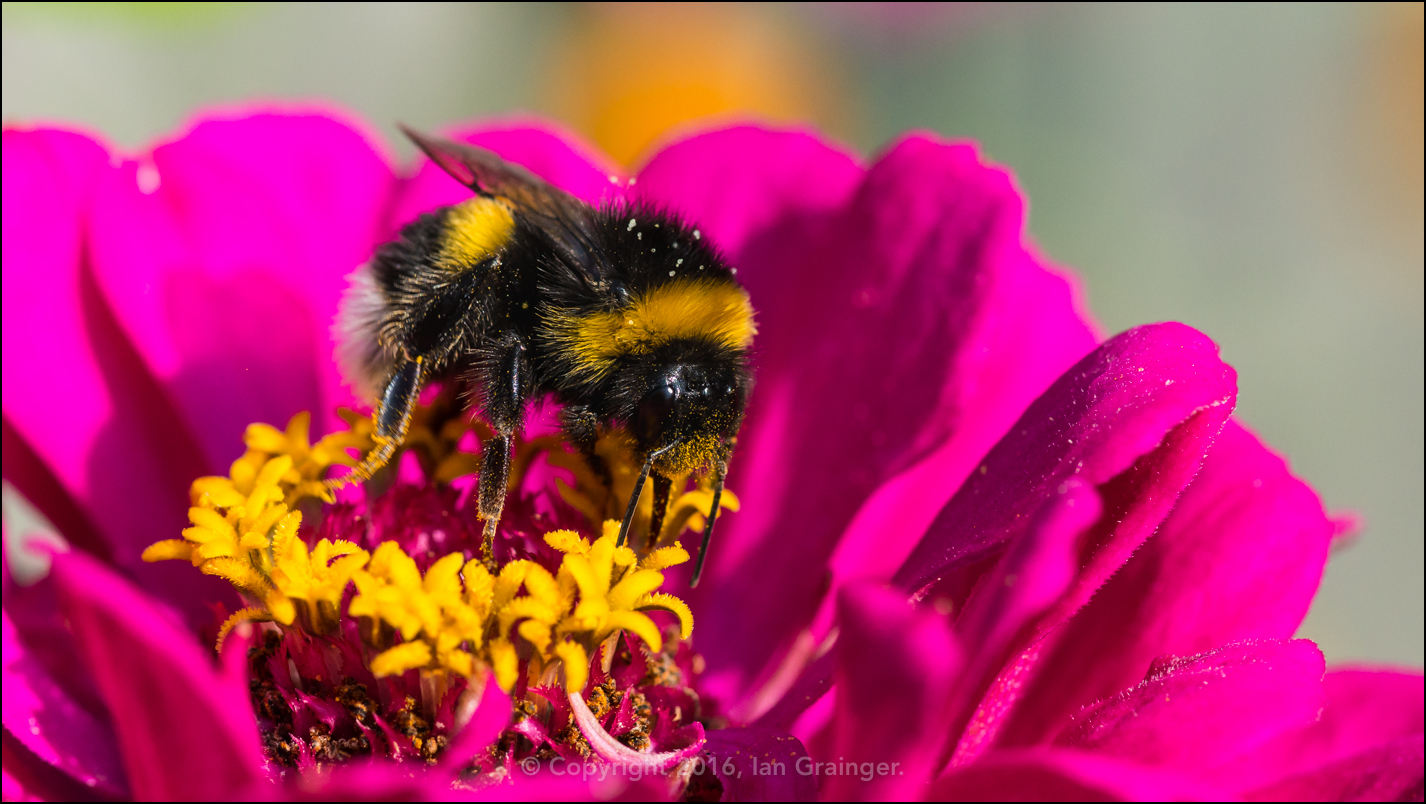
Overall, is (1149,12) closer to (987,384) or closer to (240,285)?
(987,384)

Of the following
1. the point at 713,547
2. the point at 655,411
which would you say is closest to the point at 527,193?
the point at 655,411

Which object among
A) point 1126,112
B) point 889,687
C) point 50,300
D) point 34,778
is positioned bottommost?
point 34,778

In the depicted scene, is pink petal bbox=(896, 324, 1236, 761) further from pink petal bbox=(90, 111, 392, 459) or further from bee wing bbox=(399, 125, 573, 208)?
pink petal bbox=(90, 111, 392, 459)

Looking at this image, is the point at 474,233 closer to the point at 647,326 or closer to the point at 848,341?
the point at 647,326

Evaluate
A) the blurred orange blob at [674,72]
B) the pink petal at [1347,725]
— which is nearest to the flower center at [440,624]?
the pink petal at [1347,725]

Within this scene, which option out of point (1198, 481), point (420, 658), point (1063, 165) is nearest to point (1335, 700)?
point (1198, 481)

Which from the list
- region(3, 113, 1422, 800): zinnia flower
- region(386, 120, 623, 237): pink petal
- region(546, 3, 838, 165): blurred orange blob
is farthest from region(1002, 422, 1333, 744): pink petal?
region(546, 3, 838, 165): blurred orange blob

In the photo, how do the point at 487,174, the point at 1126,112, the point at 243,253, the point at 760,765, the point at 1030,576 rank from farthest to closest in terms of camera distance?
the point at 1126,112
the point at 243,253
the point at 487,174
the point at 760,765
the point at 1030,576

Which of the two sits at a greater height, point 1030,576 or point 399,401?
point 1030,576

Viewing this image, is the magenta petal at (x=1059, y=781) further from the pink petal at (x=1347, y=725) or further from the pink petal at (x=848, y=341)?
the pink petal at (x=848, y=341)
